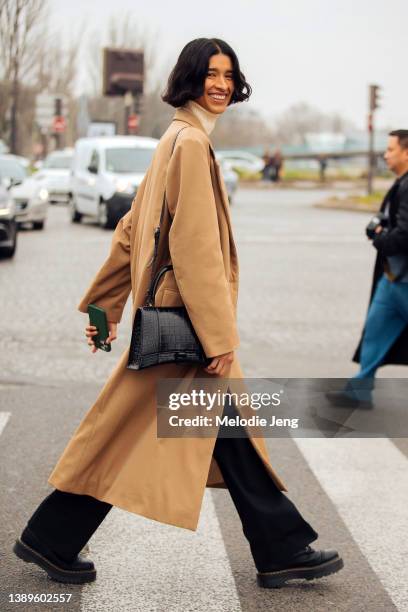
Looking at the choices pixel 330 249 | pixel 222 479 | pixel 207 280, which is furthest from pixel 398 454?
pixel 330 249

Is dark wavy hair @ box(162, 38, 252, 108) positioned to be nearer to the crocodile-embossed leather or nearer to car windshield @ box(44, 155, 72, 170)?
the crocodile-embossed leather

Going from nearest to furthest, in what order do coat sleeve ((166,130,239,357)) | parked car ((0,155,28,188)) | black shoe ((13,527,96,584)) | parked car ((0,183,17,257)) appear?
1. coat sleeve ((166,130,239,357))
2. black shoe ((13,527,96,584))
3. parked car ((0,183,17,257))
4. parked car ((0,155,28,188))

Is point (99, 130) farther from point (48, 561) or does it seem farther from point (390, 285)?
point (48, 561)

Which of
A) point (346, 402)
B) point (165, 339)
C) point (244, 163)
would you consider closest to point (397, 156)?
point (346, 402)

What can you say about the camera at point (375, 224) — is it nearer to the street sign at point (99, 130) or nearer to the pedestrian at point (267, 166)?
the street sign at point (99, 130)

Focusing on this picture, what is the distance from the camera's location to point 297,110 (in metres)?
132

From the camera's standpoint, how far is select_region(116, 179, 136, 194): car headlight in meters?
21.8

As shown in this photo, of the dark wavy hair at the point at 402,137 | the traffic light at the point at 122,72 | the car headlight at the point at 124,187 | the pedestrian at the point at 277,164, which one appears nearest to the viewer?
the dark wavy hair at the point at 402,137

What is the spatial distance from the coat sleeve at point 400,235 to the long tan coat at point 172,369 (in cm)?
291

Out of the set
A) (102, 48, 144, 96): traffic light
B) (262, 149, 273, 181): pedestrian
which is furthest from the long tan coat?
(262, 149, 273, 181): pedestrian

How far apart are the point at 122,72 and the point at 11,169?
7.69 metres

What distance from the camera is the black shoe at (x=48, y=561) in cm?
401

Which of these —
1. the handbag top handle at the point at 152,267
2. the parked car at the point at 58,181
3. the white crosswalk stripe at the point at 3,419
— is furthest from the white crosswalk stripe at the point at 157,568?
the parked car at the point at 58,181

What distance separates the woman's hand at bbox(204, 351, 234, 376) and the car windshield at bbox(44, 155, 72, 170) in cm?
3219
